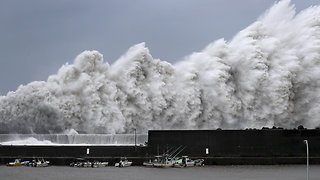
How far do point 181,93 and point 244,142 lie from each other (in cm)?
1471

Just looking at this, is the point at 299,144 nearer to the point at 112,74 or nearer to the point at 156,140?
the point at 156,140

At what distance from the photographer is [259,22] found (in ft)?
161

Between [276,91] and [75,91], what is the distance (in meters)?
19.2

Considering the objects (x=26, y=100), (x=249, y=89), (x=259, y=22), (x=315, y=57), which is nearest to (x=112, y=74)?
(x=26, y=100)

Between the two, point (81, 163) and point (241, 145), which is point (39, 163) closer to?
point (81, 163)

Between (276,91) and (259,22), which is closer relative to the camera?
(276,91)

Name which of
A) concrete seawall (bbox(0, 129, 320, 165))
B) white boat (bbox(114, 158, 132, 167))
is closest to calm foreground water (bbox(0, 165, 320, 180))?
white boat (bbox(114, 158, 132, 167))

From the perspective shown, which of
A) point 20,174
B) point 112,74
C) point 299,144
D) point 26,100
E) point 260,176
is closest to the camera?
point 260,176

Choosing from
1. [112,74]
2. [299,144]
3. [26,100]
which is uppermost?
[112,74]

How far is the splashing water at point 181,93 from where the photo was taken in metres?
42.8

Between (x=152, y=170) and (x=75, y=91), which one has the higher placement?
(x=75, y=91)

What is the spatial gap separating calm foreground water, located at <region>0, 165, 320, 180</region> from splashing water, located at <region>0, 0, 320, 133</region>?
36.5 feet

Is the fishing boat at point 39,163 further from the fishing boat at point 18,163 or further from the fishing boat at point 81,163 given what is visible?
the fishing boat at point 81,163

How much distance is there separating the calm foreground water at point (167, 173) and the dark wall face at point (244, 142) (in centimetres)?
126
